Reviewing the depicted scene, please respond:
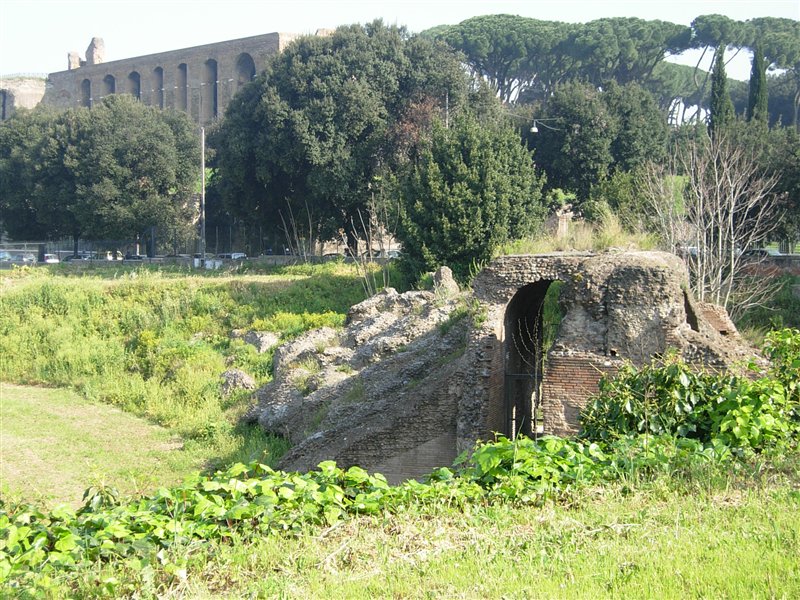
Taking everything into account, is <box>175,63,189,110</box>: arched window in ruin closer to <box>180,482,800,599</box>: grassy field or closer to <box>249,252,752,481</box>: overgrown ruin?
<box>249,252,752,481</box>: overgrown ruin

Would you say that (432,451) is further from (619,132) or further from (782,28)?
(782,28)

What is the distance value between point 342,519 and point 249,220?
1221 inches

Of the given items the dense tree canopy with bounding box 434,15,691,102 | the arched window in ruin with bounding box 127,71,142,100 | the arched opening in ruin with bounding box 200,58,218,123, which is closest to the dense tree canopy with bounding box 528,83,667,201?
the dense tree canopy with bounding box 434,15,691,102

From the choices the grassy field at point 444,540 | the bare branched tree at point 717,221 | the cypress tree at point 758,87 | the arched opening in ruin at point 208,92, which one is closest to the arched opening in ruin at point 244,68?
the arched opening in ruin at point 208,92

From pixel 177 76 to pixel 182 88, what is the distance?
1.32 meters

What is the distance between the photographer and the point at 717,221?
2466 cm

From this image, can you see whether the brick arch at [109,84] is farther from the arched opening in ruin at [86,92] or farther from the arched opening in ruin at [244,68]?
the arched opening in ruin at [244,68]

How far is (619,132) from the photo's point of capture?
119 ft

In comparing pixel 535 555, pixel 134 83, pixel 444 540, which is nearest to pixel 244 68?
pixel 134 83

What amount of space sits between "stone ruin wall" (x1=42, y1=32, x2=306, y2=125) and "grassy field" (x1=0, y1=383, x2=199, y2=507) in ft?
149

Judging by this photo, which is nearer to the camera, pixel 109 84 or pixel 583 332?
pixel 583 332

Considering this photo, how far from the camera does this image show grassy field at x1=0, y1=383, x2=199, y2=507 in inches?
619

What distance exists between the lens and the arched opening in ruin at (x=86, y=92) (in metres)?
78.1

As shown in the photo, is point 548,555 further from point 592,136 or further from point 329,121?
point 592,136
